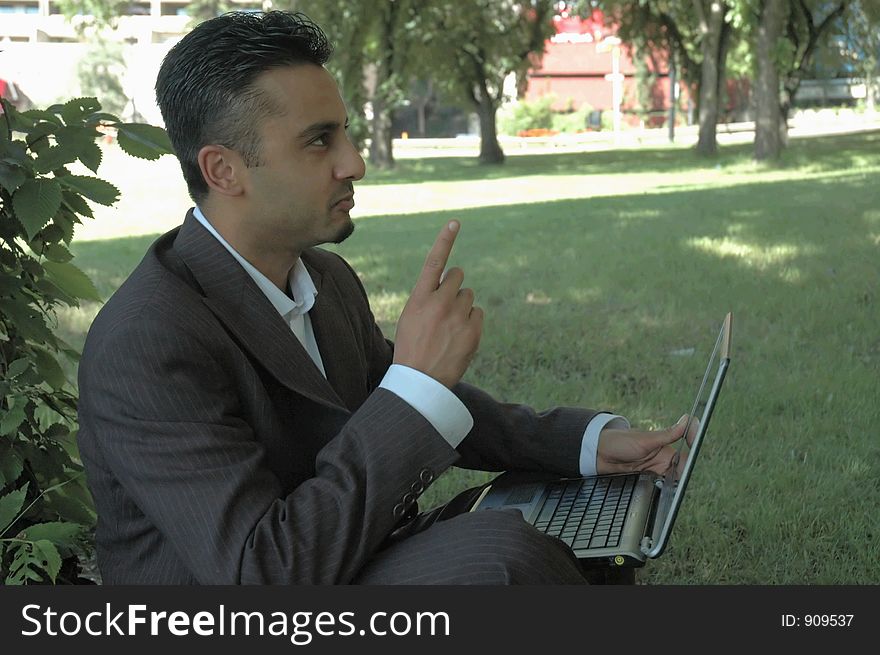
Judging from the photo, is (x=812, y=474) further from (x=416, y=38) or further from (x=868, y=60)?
(x=868, y=60)

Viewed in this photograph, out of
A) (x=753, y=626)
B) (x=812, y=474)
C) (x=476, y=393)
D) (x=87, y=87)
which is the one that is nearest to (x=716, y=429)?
(x=812, y=474)

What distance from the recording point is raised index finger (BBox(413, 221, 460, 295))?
2.13 m

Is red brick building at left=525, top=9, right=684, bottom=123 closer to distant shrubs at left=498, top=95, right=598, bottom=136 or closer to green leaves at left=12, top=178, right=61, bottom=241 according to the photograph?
distant shrubs at left=498, top=95, right=598, bottom=136

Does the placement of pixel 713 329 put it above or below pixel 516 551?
below

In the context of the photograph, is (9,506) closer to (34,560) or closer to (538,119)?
(34,560)

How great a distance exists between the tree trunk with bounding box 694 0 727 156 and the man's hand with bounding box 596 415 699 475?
2548 centimetres

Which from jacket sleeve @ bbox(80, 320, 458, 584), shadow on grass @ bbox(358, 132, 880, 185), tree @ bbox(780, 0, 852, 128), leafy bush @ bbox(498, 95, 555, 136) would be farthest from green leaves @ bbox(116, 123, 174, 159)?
leafy bush @ bbox(498, 95, 555, 136)

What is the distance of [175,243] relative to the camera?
2348mm

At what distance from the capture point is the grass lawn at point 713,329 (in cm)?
419

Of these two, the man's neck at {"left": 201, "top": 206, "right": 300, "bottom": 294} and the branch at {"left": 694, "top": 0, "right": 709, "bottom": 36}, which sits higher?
the branch at {"left": 694, "top": 0, "right": 709, "bottom": 36}

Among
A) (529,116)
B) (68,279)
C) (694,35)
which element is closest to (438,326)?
(68,279)

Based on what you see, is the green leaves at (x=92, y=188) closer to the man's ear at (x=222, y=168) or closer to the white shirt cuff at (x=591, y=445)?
the man's ear at (x=222, y=168)

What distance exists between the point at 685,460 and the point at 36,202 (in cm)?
151

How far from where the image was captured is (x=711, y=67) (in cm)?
2725
